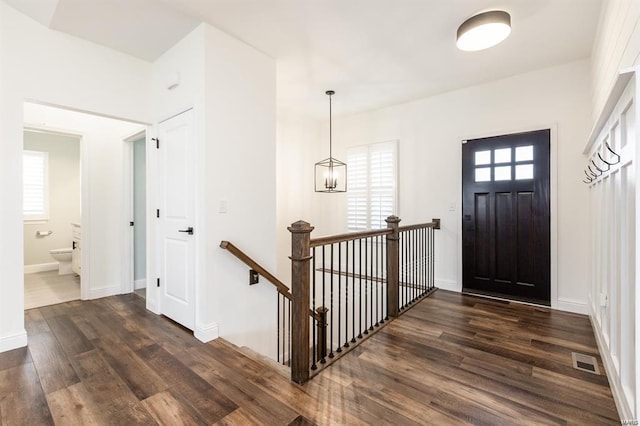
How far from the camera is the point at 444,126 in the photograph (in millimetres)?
4133

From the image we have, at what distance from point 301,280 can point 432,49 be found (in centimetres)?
264

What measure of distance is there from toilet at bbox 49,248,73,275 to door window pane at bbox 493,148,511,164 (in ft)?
21.8

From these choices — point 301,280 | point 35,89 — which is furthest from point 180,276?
point 35,89

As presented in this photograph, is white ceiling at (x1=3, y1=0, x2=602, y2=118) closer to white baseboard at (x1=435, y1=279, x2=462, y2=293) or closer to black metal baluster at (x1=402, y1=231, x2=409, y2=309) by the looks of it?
black metal baluster at (x1=402, y1=231, x2=409, y2=309)

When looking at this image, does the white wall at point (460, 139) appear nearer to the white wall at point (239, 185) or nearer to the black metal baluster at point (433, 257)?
the black metal baluster at point (433, 257)

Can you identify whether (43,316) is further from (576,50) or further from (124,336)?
(576,50)

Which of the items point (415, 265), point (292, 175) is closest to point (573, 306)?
point (415, 265)

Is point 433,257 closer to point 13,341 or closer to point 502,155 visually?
point 502,155

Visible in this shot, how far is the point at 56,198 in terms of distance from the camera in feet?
18.0

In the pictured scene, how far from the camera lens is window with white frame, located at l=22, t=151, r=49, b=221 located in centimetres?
520

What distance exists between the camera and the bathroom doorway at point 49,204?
16.6 feet

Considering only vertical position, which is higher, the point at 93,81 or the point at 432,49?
the point at 432,49

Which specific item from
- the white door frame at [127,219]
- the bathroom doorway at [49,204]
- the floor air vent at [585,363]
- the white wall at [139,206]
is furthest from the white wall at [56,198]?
the floor air vent at [585,363]

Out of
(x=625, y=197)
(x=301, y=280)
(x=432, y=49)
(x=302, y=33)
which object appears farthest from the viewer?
(x=432, y=49)
